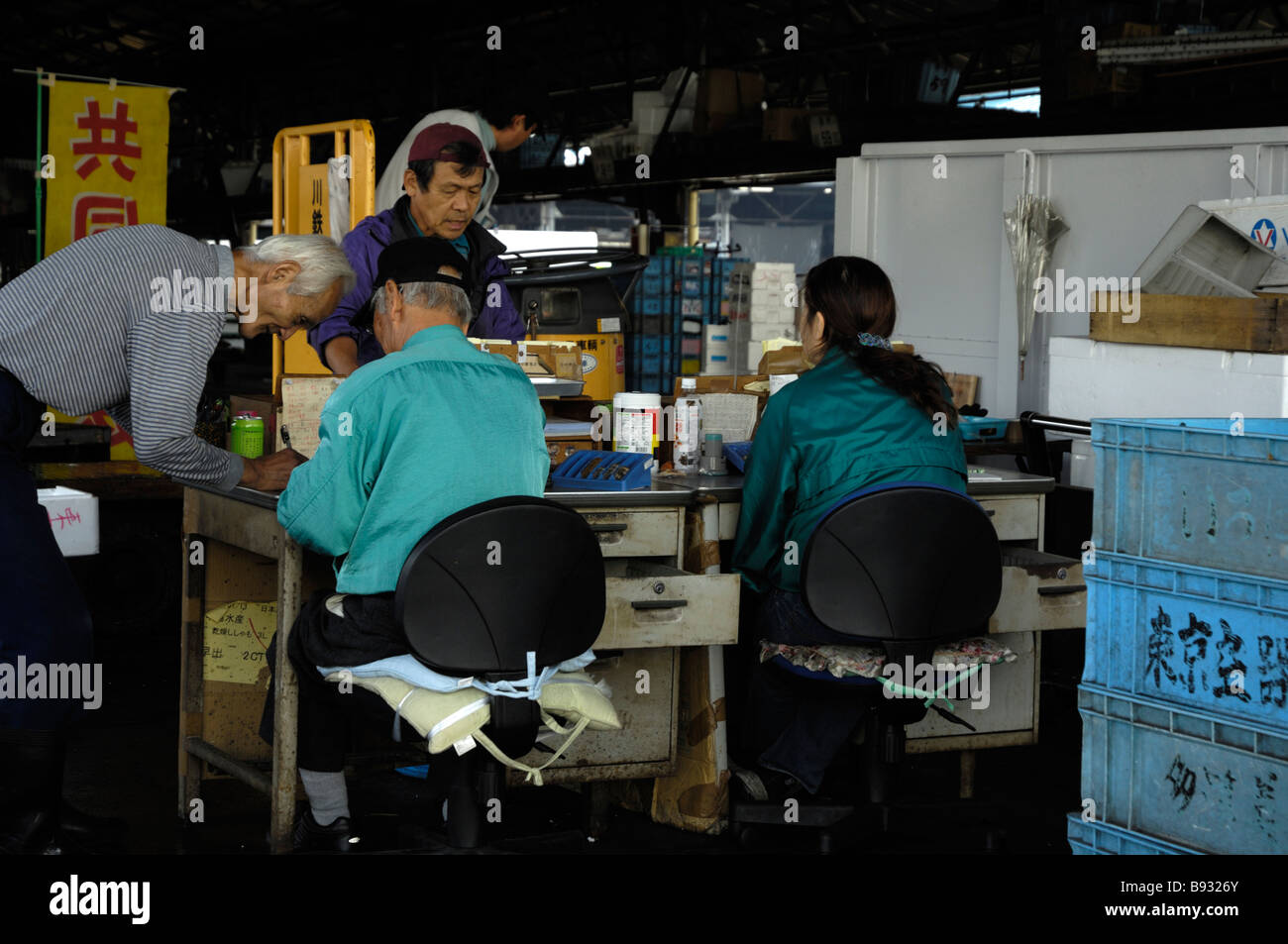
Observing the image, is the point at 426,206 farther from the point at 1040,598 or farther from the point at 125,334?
the point at 1040,598

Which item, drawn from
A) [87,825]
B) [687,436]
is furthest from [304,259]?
[87,825]

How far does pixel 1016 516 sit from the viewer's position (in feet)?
12.9

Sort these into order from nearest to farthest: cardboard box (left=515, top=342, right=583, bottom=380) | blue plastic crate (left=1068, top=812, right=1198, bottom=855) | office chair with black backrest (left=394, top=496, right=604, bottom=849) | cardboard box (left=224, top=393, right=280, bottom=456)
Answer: blue plastic crate (left=1068, top=812, right=1198, bottom=855) < office chair with black backrest (left=394, top=496, right=604, bottom=849) < cardboard box (left=224, top=393, right=280, bottom=456) < cardboard box (left=515, top=342, right=583, bottom=380)

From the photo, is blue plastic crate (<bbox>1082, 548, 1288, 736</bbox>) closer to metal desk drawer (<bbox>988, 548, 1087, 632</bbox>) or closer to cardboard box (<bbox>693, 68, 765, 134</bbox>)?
metal desk drawer (<bbox>988, 548, 1087, 632</bbox>)

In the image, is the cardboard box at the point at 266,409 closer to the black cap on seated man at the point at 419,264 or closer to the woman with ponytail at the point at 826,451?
the black cap on seated man at the point at 419,264

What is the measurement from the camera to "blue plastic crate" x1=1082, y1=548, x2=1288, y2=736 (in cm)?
204

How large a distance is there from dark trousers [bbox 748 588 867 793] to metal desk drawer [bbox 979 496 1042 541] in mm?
715

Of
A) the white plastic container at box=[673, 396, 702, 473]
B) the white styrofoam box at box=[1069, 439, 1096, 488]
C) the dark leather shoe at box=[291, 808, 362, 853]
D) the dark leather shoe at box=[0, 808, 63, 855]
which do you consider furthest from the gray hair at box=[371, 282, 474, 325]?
the white styrofoam box at box=[1069, 439, 1096, 488]

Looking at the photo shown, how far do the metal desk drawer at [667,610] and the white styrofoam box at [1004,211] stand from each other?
2554 mm

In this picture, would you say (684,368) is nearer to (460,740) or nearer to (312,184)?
(312,184)

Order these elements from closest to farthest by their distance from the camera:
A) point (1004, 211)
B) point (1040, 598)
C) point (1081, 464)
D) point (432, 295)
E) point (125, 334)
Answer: point (432, 295) < point (125, 334) < point (1040, 598) < point (1081, 464) < point (1004, 211)

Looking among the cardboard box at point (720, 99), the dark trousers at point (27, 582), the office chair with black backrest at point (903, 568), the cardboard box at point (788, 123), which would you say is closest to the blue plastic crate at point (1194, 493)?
the office chair with black backrest at point (903, 568)

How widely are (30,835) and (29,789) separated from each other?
0.11 m
